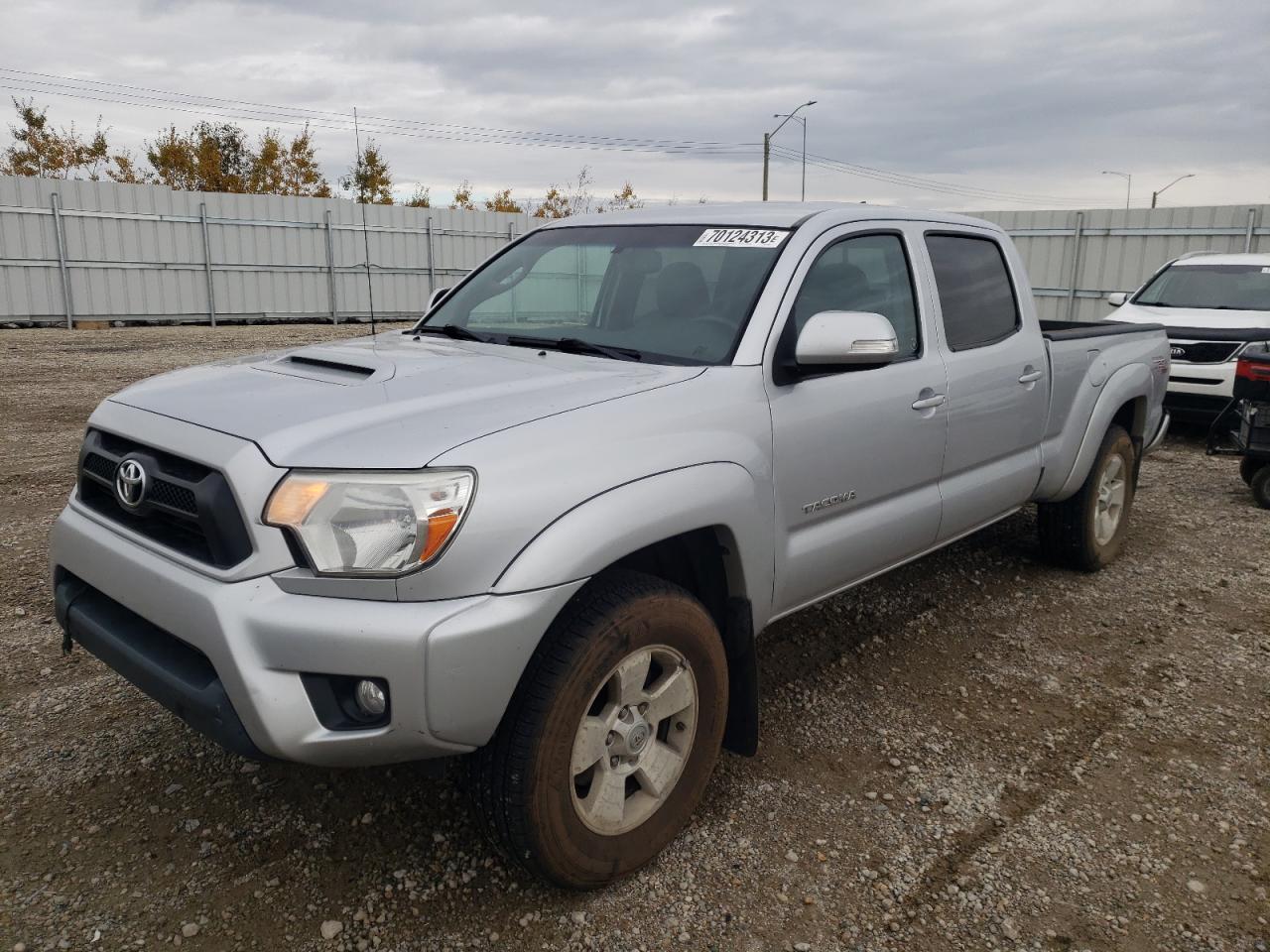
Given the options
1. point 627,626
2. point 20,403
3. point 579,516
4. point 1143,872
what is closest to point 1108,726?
point 1143,872

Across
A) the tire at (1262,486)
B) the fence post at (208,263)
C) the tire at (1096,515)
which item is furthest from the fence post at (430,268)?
the tire at (1096,515)

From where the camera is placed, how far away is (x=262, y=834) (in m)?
2.80

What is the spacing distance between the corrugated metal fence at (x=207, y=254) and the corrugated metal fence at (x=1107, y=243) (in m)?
13.0

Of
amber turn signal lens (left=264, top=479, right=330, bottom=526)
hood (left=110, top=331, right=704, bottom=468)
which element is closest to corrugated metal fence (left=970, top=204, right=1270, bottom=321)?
hood (left=110, top=331, right=704, bottom=468)

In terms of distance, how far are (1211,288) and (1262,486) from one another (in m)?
4.06

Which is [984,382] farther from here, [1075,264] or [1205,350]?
[1075,264]

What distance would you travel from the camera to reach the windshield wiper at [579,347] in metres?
3.04

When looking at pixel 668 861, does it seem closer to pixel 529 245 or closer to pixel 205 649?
pixel 205 649

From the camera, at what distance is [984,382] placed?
390cm

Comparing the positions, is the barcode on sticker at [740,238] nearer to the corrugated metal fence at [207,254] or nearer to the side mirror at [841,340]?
the side mirror at [841,340]

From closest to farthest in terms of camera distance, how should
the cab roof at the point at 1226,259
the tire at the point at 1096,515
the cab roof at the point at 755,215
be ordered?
Result: the cab roof at the point at 755,215 → the tire at the point at 1096,515 → the cab roof at the point at 1226,259

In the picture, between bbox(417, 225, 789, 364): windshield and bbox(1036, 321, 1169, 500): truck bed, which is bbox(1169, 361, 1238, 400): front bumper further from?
bbox(417, 225, 789, 364): windshield

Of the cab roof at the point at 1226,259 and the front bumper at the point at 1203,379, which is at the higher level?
the cab roof at the point at 1226,259

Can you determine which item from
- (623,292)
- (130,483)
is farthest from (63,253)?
(130,483)
